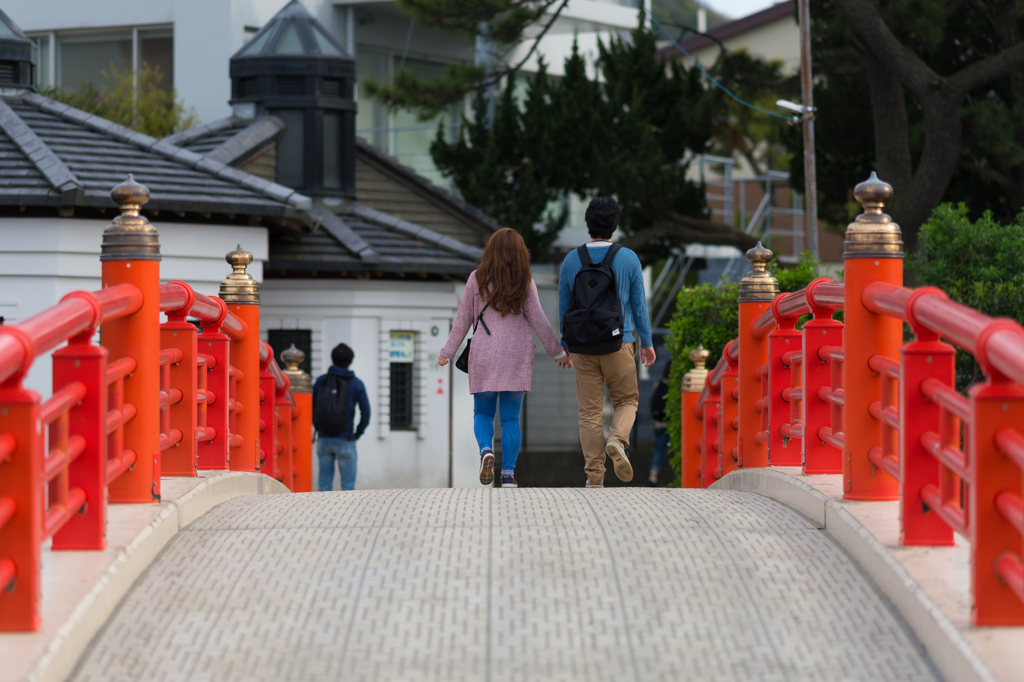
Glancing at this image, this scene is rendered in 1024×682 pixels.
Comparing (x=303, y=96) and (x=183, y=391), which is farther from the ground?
(x=303, y=96)

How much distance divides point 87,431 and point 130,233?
97cm

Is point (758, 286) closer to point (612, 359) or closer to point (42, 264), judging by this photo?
point (612, 359)

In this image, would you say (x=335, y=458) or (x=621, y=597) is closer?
(x=621, y=597)

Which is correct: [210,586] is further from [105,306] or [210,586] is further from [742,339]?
[742,339]

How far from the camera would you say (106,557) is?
3.93 meters

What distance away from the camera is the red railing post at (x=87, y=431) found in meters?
3.88

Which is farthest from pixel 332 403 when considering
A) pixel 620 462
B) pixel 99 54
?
pixel 99 54

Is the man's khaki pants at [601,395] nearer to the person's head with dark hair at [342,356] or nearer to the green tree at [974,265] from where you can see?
the person's head with dark hair at [342,356]

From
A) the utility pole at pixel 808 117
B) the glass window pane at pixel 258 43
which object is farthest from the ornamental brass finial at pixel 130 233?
the utility pole at pixel 808 117

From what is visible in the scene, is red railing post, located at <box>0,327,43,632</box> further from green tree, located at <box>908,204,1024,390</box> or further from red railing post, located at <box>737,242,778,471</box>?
green tree, located at <box>908,204,1024,390</box>

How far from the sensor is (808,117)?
66.8 feet

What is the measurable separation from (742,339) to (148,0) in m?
21.9

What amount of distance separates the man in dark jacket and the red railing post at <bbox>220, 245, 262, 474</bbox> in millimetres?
4689

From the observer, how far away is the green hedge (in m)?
12.6
